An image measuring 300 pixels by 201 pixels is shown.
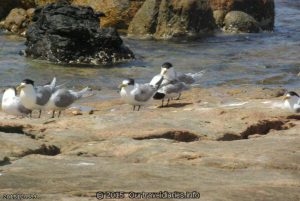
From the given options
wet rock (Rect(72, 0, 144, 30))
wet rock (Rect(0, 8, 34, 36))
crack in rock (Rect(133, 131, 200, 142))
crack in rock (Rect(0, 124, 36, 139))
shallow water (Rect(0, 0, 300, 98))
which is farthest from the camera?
wet rock (Rect(72, 0, 144, 30))

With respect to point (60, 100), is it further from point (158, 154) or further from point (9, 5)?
point (9, 5)

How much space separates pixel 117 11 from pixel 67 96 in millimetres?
13764

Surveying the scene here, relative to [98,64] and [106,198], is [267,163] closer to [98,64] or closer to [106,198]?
[106,198]

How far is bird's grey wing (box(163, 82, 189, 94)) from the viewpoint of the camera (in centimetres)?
1201

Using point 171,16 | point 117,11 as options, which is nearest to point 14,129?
point 171,16

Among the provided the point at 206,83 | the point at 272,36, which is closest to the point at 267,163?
the point at 206,83

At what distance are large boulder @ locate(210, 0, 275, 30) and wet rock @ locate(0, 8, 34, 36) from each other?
6.43m

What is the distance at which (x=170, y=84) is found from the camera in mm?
12266

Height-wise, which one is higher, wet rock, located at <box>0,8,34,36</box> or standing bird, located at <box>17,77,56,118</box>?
standing bird, located at <box>17,77,56,118</box>

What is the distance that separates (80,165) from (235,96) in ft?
23.2

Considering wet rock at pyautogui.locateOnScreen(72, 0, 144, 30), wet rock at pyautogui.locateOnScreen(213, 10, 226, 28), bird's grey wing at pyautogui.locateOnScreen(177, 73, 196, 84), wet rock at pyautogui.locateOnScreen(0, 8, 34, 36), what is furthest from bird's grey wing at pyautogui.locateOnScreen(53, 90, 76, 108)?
wet rock at pyautogui.locateOnScreen(213, 10, 226, 28)

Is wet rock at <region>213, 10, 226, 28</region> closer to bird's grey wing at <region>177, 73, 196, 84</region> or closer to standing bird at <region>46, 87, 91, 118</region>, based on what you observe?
bird's grey wing at <region>177, 73, 196, 84</region>

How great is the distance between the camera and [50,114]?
12.0m

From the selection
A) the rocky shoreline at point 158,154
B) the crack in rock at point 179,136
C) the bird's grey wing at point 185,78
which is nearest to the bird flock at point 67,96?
the bird's grey wing at point 185,78
